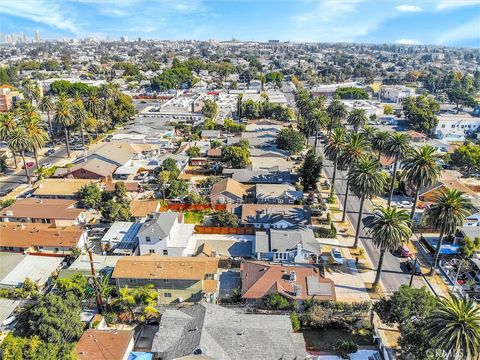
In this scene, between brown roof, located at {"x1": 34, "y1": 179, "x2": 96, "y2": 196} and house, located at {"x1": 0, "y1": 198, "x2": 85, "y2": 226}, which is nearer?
house, located at {"x1": 0, "y1": 198, "x2": 85, "y2": 226}

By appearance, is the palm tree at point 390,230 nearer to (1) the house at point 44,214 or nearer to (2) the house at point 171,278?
(2) the house at point 171,278

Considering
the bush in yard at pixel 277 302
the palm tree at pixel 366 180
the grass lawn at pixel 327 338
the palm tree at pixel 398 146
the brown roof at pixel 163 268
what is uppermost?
the palm tree at pixel 398 146

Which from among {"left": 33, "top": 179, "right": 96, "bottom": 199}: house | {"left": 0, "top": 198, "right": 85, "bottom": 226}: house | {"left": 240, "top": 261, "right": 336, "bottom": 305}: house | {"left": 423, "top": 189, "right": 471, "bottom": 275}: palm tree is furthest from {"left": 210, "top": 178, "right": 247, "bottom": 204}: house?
{"left": 423, "top": 189, "right": 471, "bottom": 275}: palm tree

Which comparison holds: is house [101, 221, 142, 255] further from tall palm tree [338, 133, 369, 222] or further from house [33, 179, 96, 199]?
tall palm tree [338, 133, 369, 222]

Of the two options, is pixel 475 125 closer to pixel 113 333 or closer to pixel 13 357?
pixel 113 333

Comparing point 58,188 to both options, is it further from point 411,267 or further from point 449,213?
point 449,213

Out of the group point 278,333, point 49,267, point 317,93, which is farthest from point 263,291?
point 317,93

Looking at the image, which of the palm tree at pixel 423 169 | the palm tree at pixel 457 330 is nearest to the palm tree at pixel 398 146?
the palm tree at pixel 423 169
